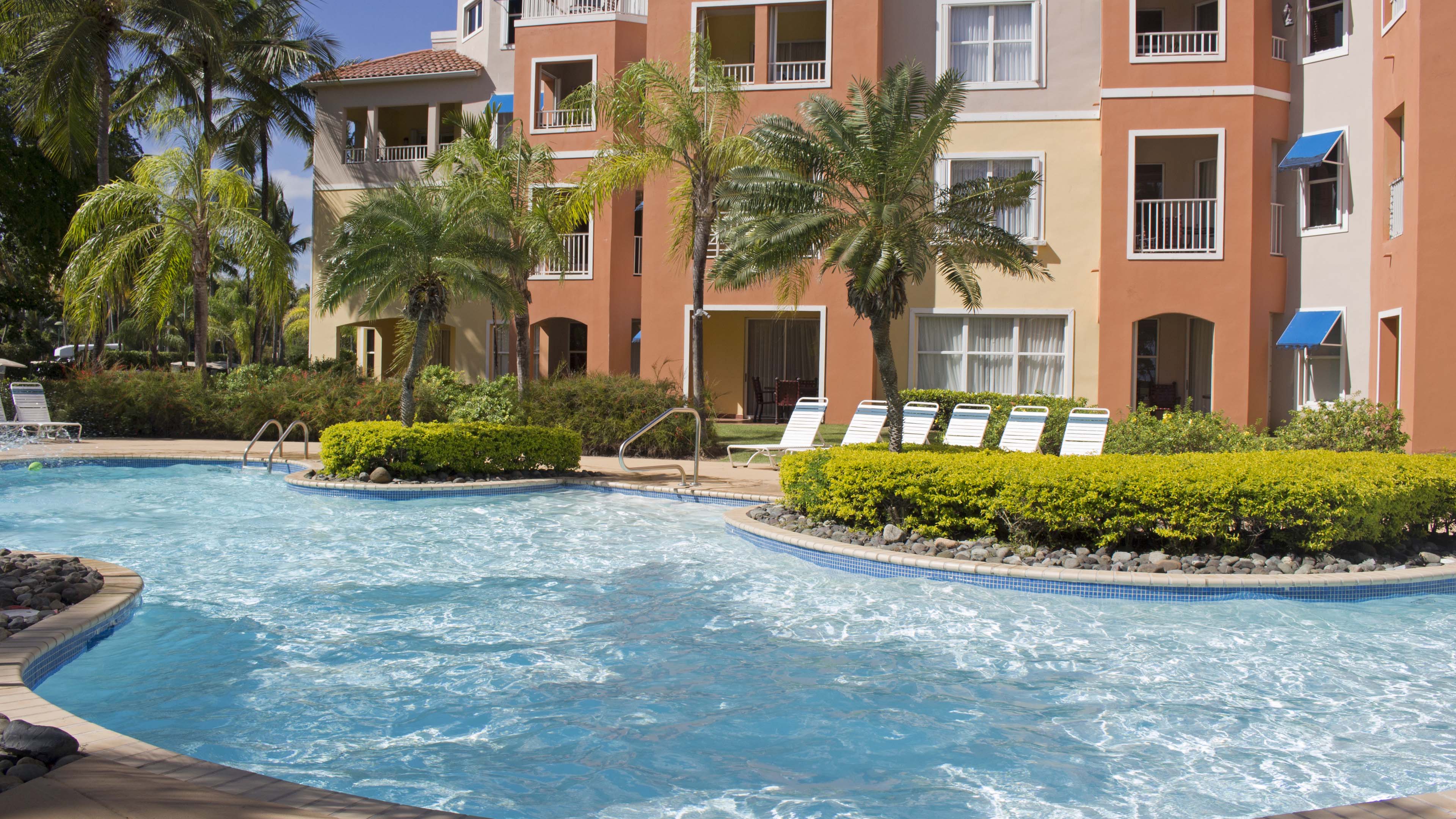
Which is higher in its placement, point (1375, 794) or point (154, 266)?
point (154, 266)

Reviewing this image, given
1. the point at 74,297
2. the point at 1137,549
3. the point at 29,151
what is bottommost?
the point at 1137,549

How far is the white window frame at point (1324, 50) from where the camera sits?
712 inches

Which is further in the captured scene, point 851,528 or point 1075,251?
point 1075,251

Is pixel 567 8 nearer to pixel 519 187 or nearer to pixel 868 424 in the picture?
pixel 519 187

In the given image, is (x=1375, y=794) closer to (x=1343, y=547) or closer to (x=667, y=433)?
(x=1343, y=547)

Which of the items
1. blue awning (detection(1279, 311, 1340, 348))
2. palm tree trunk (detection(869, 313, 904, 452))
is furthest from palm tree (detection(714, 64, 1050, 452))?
blue awning (detection(1279, 311, 1340, 348))

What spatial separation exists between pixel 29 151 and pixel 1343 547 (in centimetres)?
3056

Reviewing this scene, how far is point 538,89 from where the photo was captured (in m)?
23.5

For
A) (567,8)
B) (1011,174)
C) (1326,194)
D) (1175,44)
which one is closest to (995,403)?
(1011,174)

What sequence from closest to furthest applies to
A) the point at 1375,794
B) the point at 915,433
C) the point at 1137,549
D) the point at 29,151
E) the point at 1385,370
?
the point at 1375,794 < the point at 1137,549 < the point at 915,433 < the point at 1385,370 < the point at 29,151

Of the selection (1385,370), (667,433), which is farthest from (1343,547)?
(667,433)

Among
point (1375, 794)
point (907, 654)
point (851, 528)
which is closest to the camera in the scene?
point (1375, 794)

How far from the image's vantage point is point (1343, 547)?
28.6ft

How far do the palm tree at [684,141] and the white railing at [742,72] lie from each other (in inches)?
129
